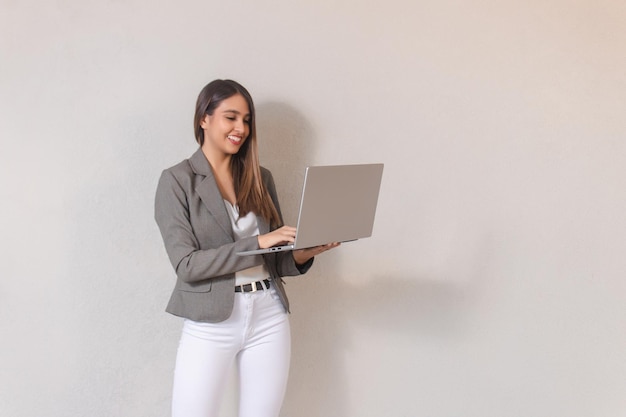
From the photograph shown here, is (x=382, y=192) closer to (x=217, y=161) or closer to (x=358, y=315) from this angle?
(x=358, y=315)

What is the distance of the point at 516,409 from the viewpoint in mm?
2533

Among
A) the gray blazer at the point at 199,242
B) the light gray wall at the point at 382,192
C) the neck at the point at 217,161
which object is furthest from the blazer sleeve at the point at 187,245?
the light gray wall at the point at 382,192

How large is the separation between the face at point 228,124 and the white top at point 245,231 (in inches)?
6.7

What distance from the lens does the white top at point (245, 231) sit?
1.90 metres

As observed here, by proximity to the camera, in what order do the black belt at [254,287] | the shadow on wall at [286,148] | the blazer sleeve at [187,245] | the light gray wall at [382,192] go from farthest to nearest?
the shadow on wall at [286,148], the light gray wall at [382,192], the black belt at [254,287], the blazer sleeve at [187,245]

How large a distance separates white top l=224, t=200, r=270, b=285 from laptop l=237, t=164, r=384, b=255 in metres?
0.16

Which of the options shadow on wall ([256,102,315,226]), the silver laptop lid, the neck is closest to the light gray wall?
shadow on wall ([256,102,315,226])

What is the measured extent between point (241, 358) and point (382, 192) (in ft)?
2.69

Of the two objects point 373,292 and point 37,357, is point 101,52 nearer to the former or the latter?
point 37,357

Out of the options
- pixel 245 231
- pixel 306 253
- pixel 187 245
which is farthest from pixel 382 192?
pixel 187 245

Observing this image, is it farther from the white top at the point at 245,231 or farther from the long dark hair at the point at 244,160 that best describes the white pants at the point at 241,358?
the long dark hair at the point at 244,160

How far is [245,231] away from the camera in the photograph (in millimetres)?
1956

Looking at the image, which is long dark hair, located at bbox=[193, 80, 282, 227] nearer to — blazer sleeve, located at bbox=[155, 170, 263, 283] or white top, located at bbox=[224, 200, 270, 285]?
white top, located at bbox=[224, 200, 270, 285]

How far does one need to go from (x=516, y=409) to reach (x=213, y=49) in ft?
5.70
